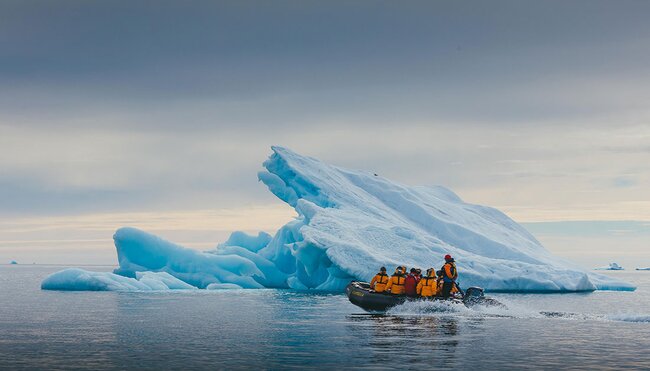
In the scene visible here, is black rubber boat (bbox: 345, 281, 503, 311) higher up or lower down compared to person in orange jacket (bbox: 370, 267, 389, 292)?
lower down

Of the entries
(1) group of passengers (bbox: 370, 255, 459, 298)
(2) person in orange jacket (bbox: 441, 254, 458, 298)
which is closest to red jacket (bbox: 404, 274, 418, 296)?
(1) group of passengers (bbox: 370, 255, 459, 298)

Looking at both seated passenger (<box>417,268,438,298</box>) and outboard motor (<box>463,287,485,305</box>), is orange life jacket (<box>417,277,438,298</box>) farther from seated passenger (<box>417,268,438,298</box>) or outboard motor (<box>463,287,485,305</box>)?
outboard motor (<box>463,287,485,305</box>)

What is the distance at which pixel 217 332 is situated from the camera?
22438mm

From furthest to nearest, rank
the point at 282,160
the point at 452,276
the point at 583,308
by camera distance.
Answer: the point at 282,160, the point at 583,308, the point at 452,276

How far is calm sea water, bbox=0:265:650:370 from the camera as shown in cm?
1647

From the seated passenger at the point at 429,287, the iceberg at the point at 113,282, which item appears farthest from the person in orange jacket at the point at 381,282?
the iceberg at the point at 113,282

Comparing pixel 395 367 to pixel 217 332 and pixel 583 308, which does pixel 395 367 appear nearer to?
pixel 217 332

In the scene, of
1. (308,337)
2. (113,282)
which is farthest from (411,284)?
(113,282)

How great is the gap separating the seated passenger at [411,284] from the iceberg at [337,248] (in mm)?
11353

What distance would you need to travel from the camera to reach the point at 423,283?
1076 inches

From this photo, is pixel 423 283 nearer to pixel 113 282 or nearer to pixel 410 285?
pixel 410 285

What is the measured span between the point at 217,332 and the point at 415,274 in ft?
26.0

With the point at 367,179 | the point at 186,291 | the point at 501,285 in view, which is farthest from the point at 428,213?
the point at 186,291

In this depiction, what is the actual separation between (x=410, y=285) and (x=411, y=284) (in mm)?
49
